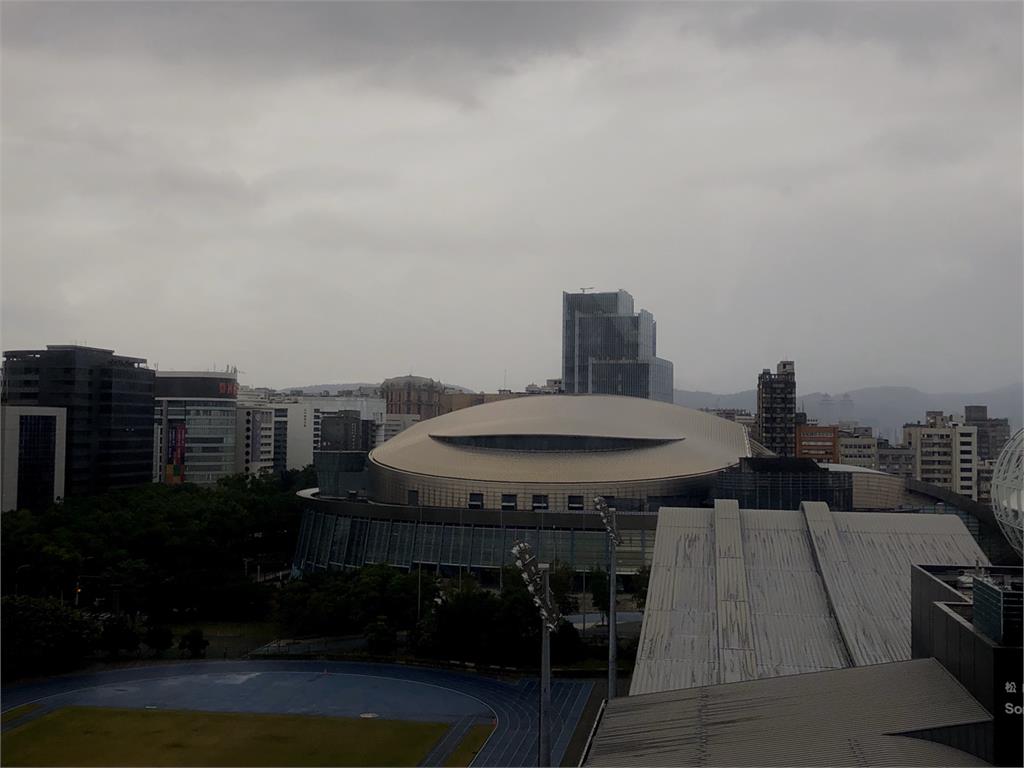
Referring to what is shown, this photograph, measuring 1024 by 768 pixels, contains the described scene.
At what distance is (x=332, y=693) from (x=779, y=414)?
9145 centimetres

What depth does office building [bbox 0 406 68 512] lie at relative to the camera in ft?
212

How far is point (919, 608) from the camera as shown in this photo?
1927 cm

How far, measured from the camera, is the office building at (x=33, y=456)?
6450 cm

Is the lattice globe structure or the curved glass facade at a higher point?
the lattice globe structure

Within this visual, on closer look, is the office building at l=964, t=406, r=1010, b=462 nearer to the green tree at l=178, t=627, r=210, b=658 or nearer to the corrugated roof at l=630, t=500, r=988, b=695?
the corrugated roof at l=630, t=500, r=988, b=695

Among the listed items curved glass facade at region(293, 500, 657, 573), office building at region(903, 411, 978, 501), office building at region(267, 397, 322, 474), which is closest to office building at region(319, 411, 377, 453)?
office building at region(267, 397, 322, 474)

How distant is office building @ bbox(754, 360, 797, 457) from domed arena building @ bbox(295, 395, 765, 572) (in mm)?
51327

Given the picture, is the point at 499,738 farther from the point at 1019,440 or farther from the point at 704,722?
the point at 1019,440

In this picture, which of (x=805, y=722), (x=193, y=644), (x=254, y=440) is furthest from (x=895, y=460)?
(x=805, y=722)

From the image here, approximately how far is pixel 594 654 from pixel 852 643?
17.5 meters

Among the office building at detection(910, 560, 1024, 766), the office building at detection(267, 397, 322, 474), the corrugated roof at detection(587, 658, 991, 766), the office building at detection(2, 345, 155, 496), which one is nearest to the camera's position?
the office building at detection(910, 560, 1024, 766)

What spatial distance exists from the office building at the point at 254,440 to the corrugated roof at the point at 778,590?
83617 millimetres

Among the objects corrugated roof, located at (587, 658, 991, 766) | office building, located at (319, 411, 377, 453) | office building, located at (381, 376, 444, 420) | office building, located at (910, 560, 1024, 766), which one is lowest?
corrugated roof, located at (587, 658, 991, 766)

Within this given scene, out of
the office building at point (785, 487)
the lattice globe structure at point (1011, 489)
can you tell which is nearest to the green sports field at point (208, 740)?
the lattice globe structure at point (1011, 489)
